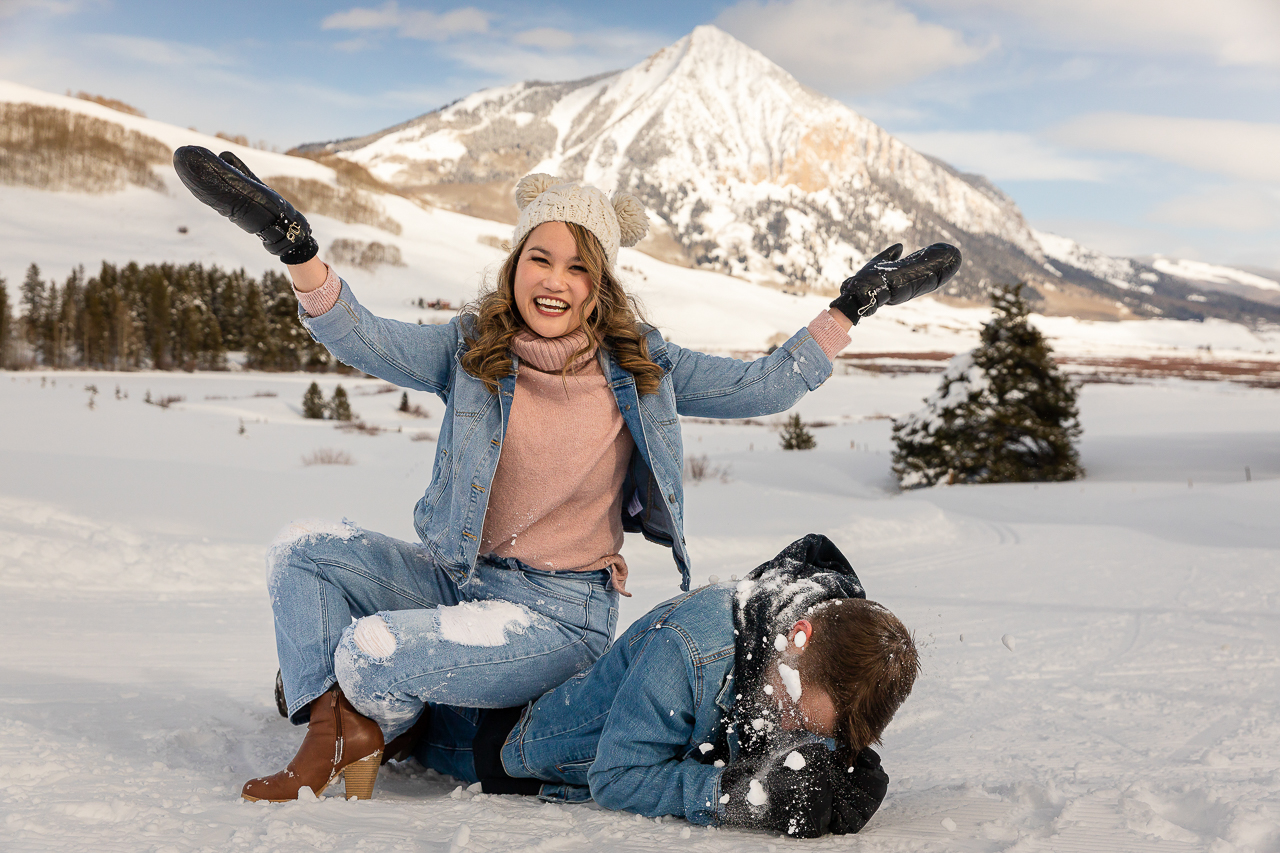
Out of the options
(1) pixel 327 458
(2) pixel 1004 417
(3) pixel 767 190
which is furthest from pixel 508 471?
(3) pixel 767 190

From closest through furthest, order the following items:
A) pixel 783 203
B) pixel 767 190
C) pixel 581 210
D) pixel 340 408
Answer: pixel 581 210 < pixel 340 408 < pixel 783 203 < pixel 767 190

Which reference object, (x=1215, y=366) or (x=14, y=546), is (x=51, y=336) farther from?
(x=1215, y=366)

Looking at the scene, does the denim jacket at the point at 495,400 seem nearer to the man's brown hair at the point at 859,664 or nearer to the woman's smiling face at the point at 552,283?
the woman's smiling face at the point at 552,283

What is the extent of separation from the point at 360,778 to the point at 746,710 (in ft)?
3.35

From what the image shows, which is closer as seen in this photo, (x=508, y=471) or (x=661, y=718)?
(x=661, y=718)

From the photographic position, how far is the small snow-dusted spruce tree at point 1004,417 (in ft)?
41.4

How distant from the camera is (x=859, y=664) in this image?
195 cm

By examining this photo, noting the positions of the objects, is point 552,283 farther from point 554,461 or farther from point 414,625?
point 414,625

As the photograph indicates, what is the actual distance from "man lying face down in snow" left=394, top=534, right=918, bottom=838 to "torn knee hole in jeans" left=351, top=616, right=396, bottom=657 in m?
0.46

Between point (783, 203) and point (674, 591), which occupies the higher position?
point (783, 203)

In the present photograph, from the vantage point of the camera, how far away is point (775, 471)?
13023mm

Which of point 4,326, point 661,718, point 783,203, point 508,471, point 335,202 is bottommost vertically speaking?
point 661,718

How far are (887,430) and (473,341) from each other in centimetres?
1826

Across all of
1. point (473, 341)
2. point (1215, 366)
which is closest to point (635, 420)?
point (473, 341)
